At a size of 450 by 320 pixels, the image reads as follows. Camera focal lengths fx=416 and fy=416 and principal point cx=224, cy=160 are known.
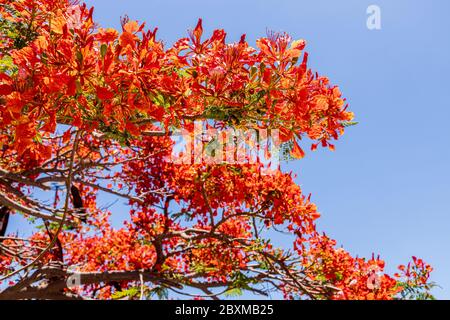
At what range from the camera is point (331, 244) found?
5.47 meters

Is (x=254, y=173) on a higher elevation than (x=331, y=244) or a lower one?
higher

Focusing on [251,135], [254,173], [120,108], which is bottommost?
[120,108]

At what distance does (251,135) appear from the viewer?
9.16 ft

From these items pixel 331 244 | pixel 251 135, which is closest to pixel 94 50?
pixel 251 135

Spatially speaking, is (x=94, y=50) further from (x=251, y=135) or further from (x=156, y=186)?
(x=156, y=186)

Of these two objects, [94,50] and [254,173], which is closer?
[94,50]
